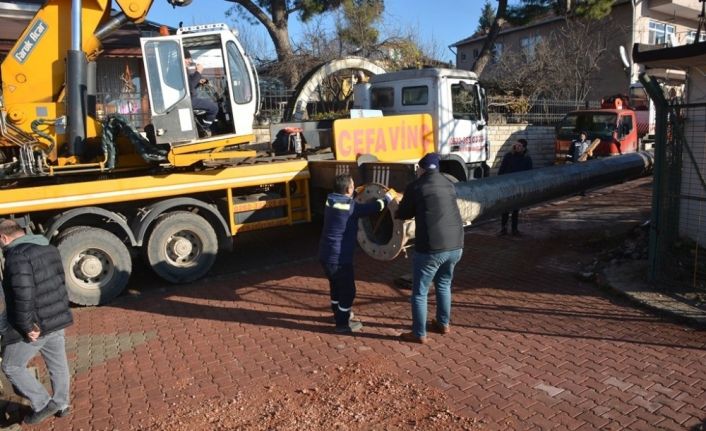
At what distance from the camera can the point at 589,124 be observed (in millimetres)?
17219

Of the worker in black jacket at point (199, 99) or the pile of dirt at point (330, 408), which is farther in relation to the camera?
the worker in black jacket at point (199, 99)

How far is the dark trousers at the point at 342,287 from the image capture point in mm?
5469

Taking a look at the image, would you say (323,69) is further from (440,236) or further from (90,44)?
(440,236)

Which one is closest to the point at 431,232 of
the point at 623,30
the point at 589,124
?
the point at 589,124

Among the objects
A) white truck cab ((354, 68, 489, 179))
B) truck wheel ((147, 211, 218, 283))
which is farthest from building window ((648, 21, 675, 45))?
truck wheel ((147, 211, 218, 283))

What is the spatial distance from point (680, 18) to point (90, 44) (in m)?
37.2

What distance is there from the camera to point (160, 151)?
7.55m

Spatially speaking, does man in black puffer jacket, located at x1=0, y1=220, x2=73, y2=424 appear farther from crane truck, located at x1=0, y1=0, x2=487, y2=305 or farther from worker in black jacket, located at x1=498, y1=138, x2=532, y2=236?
worker in black jacket, located at x1=498, y1=138, x2=532, y2=236

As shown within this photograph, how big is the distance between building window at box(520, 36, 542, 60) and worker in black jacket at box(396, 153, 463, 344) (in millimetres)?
26153

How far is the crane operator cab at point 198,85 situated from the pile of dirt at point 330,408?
416 centimetres

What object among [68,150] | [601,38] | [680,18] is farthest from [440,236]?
[680,18]

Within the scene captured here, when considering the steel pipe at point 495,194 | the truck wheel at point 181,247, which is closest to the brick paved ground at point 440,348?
the truck wheel at point 181,247

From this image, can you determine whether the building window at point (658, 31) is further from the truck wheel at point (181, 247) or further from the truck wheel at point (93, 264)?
the truck wheel at point (93, 264)

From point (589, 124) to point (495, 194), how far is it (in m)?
Result: 11.7
